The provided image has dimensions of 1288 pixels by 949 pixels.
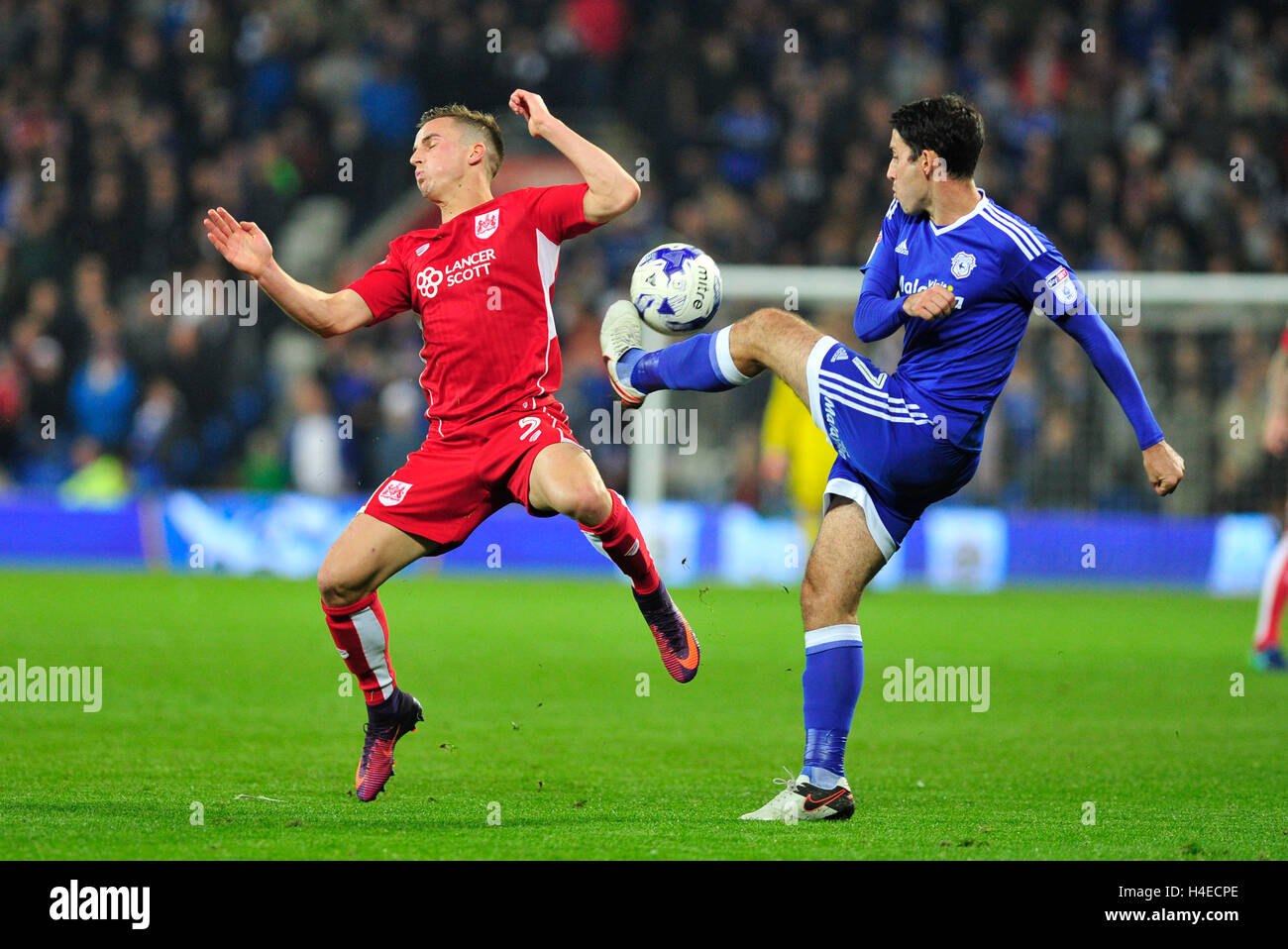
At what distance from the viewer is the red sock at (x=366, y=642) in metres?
5.97

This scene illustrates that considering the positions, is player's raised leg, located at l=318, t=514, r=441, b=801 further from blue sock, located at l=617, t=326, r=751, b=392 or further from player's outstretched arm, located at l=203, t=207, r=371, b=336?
blue sock, located at l=617, t=326, r=751, b=392

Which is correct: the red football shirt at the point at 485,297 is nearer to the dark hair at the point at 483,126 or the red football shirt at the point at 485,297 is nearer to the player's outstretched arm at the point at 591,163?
the player's outstretched arm at the point at 591,163

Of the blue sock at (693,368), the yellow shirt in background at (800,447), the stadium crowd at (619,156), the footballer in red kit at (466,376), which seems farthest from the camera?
the stadium crowd at (619,156)

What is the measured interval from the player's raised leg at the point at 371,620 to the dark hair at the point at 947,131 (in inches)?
90.5

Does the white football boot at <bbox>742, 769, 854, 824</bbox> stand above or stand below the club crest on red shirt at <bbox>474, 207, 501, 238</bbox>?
below

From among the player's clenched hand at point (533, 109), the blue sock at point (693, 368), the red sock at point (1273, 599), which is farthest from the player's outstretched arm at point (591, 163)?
the red sock at point (1273, 599)

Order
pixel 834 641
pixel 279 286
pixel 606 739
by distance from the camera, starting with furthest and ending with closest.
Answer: pixel 606 739 → pixel 279 286 → pixel 834 641

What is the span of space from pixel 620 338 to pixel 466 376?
1.99ft

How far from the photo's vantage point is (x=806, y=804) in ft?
18.0

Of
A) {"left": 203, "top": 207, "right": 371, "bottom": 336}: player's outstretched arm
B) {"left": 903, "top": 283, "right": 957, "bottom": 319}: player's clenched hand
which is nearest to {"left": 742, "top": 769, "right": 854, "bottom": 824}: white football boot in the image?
{"left": 903, "top": 283, "right": 957, "bottom": 319}: player's clenched hand

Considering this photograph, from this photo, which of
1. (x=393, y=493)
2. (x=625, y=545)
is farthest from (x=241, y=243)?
(x=625, y=545)

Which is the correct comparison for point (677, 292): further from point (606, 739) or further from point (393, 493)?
point (606, 739)

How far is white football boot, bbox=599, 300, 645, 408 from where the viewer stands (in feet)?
19.5

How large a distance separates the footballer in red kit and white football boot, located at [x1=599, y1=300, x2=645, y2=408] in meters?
0.28
